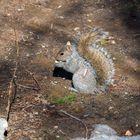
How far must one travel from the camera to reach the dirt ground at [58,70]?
4.93 meters

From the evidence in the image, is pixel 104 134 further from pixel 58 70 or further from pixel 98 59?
pixel 58 70

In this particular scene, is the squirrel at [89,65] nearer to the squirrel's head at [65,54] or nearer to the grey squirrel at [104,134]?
the squirrel's head at [65,54]

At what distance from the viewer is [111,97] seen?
5.42 metres

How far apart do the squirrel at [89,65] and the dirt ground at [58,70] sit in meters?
0.13

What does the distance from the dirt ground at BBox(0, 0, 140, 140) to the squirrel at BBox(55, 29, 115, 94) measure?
0.13m

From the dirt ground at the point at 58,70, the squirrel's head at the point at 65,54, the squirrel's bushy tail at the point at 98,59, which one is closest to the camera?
the dirt ground at the point at 58,70

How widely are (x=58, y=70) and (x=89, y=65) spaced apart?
2.22ft

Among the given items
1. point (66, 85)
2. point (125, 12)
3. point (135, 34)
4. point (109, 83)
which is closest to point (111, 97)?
point (109, 83)

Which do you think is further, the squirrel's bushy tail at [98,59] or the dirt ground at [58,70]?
the squirrel's bushy tail at [98,59]

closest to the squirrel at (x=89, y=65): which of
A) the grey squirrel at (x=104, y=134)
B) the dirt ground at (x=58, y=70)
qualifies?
the dirt ground at (x=58, y=70)

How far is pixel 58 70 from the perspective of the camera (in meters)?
5.89

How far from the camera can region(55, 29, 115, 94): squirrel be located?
529 cm

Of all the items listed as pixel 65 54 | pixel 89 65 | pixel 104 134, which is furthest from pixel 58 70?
pixel 104 134

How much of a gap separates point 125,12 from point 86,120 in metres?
3.11
